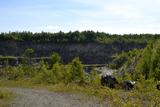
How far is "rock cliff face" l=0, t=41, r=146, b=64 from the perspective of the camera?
155000 millimetres

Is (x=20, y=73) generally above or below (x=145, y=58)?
below

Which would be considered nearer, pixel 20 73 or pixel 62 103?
pixel 62 103

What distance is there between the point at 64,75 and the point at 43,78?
2.55 meters

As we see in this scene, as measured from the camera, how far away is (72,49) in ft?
537

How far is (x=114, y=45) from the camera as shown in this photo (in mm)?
162500

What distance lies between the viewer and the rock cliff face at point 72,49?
15500cm

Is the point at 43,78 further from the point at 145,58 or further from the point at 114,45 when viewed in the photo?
the point at 114,45

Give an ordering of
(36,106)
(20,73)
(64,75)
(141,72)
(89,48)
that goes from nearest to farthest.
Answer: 1. (36,106)
2. (141,72)
3. (64,75)
4. (20,73)
5. (89,48)

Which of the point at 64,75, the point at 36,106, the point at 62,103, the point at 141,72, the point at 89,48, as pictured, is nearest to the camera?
the point at 36,106

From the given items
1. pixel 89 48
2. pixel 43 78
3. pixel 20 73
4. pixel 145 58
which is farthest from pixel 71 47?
pixel 145 58

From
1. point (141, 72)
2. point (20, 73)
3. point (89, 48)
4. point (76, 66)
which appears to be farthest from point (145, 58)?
point (89, 48)

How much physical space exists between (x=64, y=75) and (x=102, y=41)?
374 feet

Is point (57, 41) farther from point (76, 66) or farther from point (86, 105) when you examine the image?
point (86, 105)

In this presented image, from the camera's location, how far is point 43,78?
5362 cm
